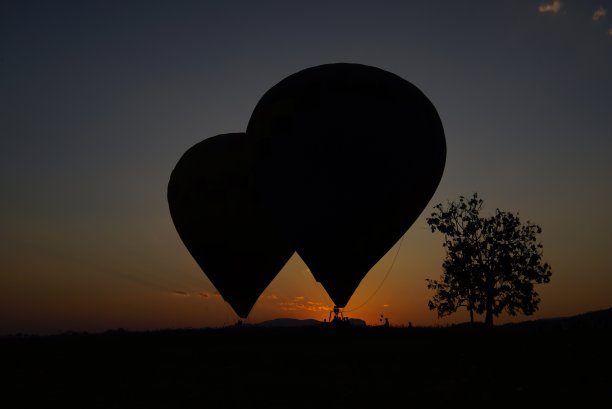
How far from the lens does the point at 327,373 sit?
51.5ft

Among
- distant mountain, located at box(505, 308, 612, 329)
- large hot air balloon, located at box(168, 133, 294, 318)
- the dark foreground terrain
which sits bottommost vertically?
the dark foreground terrain

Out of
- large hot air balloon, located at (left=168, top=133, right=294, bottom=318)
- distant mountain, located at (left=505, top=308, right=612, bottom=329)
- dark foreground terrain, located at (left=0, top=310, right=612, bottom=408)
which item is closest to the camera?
dark foreground terrain, located at (left=0, top=310, right=612, bottom=408)

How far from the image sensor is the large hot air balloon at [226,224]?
2483cm

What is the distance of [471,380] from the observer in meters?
13.4

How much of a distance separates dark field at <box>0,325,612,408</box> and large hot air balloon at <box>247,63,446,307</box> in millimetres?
3088

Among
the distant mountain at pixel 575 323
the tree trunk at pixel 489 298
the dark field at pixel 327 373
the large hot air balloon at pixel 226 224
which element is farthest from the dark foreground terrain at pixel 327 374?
the tree trunk at pixel 489 298

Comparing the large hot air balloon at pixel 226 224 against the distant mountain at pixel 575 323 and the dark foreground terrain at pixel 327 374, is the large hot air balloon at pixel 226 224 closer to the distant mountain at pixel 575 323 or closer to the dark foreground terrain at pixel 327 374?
the dark foreground terrain at pixel 327 374

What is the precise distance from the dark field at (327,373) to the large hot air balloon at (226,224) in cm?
448

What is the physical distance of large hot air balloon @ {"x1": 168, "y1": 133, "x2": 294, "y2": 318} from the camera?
24828 mm

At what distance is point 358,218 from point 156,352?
27.7 ft

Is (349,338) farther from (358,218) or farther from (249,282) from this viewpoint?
(358,218)

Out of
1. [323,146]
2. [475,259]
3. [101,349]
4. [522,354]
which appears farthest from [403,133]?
[475,259]

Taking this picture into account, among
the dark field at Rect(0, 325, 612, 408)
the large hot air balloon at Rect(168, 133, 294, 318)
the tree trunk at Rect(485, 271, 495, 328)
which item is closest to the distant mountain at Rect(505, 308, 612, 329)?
the dark field at Rect(0, 325, 612, 408)

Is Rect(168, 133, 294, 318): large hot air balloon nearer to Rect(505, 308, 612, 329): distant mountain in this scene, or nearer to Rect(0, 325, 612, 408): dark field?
Rect(0, 325, 612, 408): dark field
